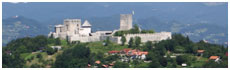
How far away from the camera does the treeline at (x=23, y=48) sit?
5753 centimetres

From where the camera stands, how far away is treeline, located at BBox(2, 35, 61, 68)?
5753cm

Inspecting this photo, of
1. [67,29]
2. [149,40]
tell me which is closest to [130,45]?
[149,40]

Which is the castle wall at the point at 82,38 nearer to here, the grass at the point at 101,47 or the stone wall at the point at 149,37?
the grass at the point at 101,47

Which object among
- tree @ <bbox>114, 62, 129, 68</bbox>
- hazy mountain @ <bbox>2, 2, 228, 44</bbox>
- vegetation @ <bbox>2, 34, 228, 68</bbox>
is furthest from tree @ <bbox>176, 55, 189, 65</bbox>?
hazy mountain @ <bbox>2, 2, 228, 44</bbox>

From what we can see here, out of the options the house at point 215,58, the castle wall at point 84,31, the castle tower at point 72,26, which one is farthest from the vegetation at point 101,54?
the castle wall at point 84,31

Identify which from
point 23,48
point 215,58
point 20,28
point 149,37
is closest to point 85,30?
point 149,37

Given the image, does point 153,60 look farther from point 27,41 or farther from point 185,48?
point 27,41

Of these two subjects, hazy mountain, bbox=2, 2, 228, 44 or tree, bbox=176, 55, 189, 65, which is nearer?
tree, bbox=176, 55, 189, 65

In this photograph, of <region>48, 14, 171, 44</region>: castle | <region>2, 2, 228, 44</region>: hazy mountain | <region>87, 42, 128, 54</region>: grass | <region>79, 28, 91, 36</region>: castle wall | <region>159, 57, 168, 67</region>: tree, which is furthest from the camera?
<region>2, 2, 228, 44</region>: hazy mountain

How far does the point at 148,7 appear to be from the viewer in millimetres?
192500

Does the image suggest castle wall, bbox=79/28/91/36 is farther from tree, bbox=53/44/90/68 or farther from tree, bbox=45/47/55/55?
tree, bbox=53/44/90/68

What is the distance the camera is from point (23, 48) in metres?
61.2

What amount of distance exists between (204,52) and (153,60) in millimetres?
5088

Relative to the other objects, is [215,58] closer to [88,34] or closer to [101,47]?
[101,47]
